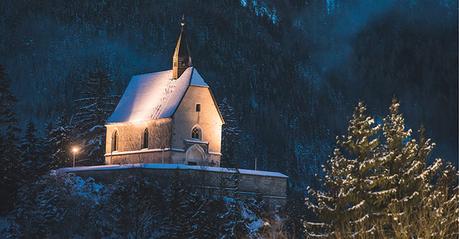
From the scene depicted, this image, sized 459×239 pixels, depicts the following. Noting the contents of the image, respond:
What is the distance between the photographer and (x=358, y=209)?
122 ft

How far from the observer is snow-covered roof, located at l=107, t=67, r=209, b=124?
69188mm

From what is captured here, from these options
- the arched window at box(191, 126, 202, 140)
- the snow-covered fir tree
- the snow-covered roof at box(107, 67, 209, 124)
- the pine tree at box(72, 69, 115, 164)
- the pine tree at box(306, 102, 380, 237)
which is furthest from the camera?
the pine tree at box(72, 69, 115, 164)

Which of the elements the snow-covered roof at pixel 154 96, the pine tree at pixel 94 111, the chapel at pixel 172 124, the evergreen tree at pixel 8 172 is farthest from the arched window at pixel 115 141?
the evergreen tree at pixel 8 172

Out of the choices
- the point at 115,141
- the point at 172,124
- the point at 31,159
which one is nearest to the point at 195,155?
the point at 172,124

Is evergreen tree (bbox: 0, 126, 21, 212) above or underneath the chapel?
Result: underneath

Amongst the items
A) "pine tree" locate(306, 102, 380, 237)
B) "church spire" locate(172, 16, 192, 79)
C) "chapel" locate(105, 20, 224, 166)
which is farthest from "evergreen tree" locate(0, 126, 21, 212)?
"pine tree" locate(306, 102, 380, 237)

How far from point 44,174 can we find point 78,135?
1821 centimetres

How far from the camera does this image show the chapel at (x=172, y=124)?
68188mm

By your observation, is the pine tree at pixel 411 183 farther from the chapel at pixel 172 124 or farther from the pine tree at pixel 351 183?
the chapel at pixel 172 124

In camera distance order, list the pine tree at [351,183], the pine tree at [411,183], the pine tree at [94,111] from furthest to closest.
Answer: the pine tree at [94,111] < the pine tree at [351,183] < the pine tree at [411,183]

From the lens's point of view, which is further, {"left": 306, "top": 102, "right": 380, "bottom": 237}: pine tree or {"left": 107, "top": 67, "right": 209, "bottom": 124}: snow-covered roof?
{"left": 107, "top": 67, "right": 209, "bottom": 124}: snow-covered roof

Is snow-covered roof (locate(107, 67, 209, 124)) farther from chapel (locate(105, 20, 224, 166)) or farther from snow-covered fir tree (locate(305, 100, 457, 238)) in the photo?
snow-covered fir tree (locate(305, 100, 457, 238))

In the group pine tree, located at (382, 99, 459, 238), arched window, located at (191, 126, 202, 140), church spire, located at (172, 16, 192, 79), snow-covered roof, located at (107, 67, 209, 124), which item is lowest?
pine tree, located at (382, 99, 459, 238)

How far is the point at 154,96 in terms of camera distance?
71812 mm
